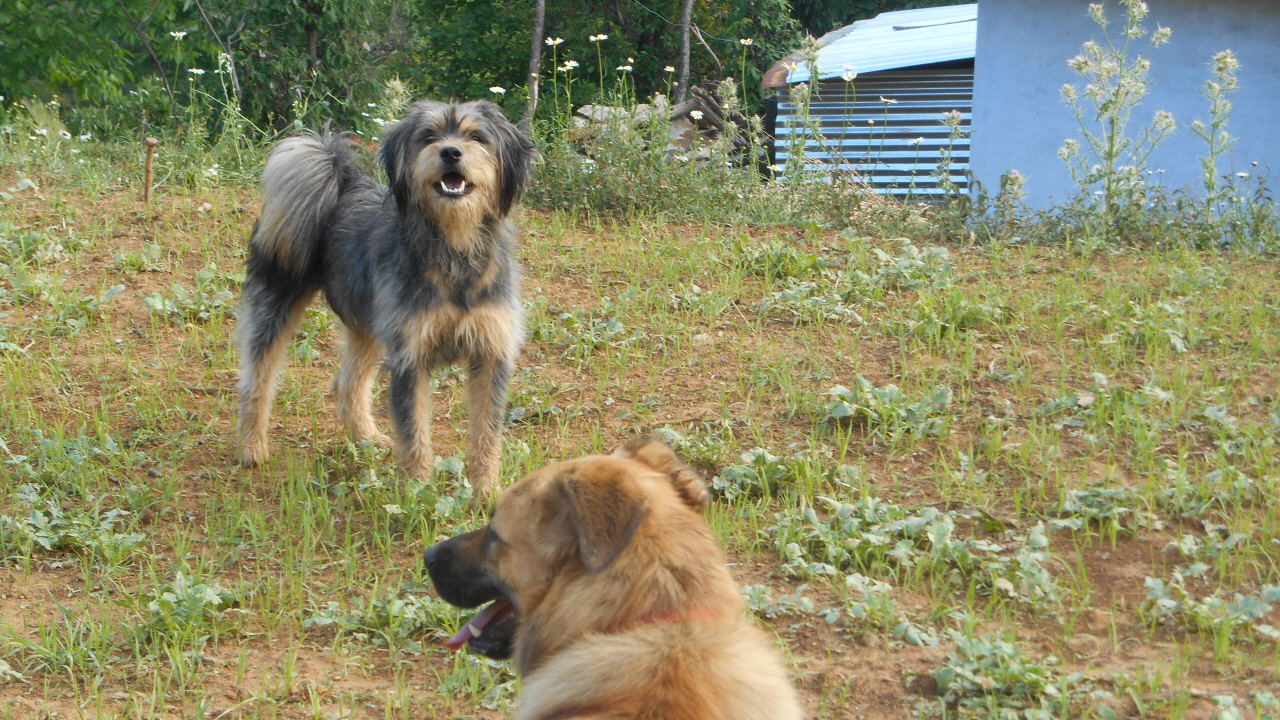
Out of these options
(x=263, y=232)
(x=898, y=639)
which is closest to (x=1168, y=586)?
(x=898, y=639)

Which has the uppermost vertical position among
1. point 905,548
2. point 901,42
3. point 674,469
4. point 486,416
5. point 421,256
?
point 901,42

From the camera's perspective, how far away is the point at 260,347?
5.75 meters

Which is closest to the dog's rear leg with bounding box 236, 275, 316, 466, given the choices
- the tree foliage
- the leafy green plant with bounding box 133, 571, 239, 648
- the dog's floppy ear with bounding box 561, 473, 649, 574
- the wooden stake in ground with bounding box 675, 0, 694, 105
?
the leafy green plant with bounding box 133, 571, 239, 648

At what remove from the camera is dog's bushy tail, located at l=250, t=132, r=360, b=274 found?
559 cm

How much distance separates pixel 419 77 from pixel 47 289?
765 inches

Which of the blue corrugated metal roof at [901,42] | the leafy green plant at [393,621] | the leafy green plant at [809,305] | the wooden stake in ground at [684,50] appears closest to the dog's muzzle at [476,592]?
the leafy green plant at [393,621]

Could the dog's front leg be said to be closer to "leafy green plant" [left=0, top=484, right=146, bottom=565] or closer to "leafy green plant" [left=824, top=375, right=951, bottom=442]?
"leafy green plant" [left=0, top=484, right=146, bottom=565]

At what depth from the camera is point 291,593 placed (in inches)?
163

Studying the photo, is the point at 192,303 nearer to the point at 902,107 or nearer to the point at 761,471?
the point at 761,471

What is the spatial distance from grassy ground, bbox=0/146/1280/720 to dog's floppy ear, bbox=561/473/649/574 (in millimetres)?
1353

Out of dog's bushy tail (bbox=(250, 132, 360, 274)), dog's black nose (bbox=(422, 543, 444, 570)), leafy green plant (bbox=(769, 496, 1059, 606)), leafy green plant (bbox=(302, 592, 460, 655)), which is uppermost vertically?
dog's bushy tail (bbox=(250, 132, 360, 274))

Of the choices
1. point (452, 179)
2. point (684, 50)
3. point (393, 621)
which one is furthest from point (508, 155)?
point (684, 50)

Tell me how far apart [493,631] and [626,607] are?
0.60 meters

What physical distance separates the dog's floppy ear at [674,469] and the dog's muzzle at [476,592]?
1.50 ft
